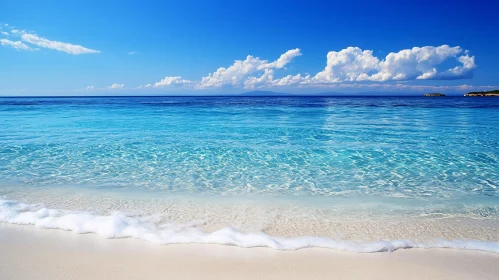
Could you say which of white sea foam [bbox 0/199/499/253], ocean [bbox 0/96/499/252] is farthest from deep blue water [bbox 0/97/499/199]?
white sea foam [bbox 0/199/499/253]

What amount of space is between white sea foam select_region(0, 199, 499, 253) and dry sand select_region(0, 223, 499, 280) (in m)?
0.12

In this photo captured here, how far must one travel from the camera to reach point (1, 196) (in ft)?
19.2

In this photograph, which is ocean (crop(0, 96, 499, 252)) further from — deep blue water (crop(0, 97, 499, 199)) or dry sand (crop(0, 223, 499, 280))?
dry sand (crop(0, 223, 499, 280))

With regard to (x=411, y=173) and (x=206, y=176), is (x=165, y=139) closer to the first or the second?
(x=206, y=176)

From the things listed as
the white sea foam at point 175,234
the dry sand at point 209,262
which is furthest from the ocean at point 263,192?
the dry sand at point 209,262

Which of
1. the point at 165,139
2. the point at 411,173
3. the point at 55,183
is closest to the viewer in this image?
the point at 55,183

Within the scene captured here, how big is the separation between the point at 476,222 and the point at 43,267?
6.81 meters

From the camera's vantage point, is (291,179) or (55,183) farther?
(291,179)

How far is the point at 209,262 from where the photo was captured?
366cm

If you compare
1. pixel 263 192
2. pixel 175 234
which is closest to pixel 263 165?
pixel 263 192

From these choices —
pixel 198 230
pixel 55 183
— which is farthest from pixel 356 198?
pixel 55 183

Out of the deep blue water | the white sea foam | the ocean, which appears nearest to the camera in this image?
the white sea foam

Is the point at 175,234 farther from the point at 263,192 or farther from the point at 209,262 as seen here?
the point at 263,192

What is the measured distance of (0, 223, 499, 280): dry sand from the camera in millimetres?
3406
